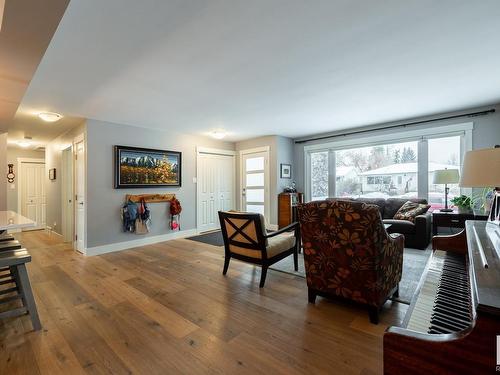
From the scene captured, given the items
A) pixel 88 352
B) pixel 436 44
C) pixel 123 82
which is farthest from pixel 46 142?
pixel 436 44

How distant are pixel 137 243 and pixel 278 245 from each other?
10.1 ft

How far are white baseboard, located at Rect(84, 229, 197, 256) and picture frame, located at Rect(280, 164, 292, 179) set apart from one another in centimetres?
249

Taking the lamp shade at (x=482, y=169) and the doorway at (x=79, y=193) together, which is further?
the doorway at (x=79, y=193)

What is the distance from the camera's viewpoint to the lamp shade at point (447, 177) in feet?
13.2

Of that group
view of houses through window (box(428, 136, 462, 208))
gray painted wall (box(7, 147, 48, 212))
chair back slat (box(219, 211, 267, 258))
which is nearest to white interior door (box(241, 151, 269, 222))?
chair back slat (box(219, 211, 267, 258))

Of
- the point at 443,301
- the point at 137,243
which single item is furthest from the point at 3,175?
the point at 443,301

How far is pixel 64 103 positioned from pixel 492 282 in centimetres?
451

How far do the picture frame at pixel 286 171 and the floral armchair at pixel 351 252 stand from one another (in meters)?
4.01

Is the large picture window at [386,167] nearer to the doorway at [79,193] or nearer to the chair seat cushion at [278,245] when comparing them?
the chair seat cushion at [278,245]

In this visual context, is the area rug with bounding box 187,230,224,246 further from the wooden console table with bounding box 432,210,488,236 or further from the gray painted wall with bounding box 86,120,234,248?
the wooden console table with bounding box 432,210,488,236

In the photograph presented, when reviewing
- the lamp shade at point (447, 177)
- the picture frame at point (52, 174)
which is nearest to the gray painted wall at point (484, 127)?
the lamp shade at point (447, 177)

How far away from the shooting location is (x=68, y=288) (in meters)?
2.83

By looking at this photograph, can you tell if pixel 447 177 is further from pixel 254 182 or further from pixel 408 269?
pixel 254 182

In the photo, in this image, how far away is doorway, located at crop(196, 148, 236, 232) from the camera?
593 cm
